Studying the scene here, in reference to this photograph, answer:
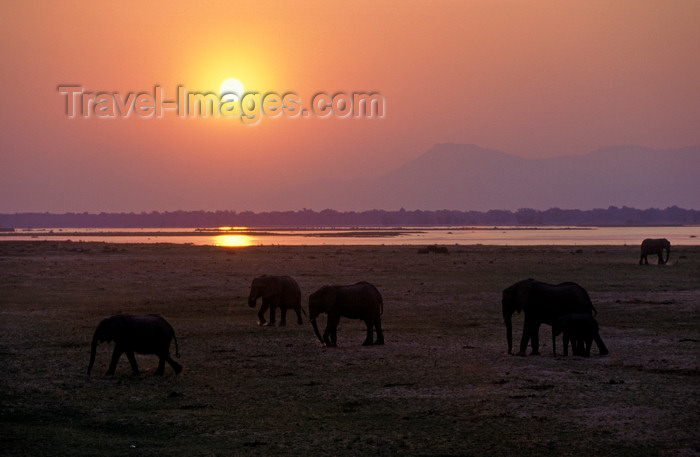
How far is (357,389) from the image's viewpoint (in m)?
16.2

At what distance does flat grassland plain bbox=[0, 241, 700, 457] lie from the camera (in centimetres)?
1239

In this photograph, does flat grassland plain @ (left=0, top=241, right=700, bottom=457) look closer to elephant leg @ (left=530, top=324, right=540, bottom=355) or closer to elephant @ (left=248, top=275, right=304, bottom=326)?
elephant leg @ (left=530, top=324, right=540, bottom=355)

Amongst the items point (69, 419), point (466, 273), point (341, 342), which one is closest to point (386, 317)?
point (341, 342)

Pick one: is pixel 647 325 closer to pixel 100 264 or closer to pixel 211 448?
pixel 211 448

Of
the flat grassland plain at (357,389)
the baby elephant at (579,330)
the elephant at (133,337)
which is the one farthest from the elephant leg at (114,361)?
the baby elephant at (579,330)

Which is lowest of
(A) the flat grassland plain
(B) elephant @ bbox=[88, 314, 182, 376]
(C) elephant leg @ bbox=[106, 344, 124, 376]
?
(A) the flat grassland plain

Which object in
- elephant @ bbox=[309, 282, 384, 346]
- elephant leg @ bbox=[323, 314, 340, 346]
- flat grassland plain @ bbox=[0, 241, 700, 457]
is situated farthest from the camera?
elephant @ bbox=[309, 282, 384, 346]

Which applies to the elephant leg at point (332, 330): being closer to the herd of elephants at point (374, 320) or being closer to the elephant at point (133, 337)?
the herd of elephants at point (374, 320)

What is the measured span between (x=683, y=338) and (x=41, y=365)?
16800 millimetres

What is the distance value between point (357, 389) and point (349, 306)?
603 cm

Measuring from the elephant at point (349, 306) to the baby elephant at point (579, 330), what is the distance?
16.4ft

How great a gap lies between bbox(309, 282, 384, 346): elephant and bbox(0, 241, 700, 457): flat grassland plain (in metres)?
0.74

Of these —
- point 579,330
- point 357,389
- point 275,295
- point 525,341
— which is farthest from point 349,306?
point 579,330

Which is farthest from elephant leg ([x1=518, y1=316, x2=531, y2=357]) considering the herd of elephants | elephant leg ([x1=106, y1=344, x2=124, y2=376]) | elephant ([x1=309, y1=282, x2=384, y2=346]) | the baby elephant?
elephant leg ([x1=106, y1=344, x2=124, y2=376])
